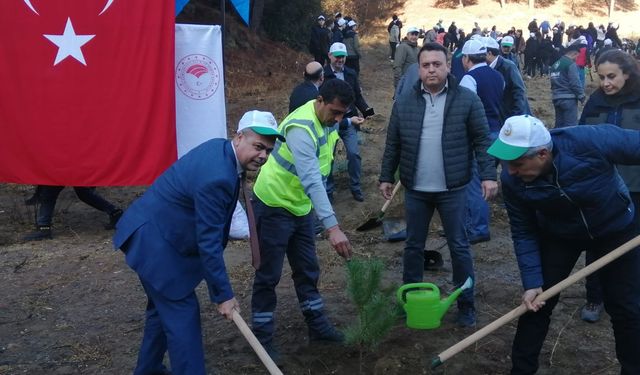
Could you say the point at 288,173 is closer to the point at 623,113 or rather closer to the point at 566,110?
the point at 623,113

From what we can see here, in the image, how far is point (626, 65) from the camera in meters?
3.99

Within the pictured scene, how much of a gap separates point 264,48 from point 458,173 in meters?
16.8

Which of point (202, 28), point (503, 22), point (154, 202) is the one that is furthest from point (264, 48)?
point (503, 22)

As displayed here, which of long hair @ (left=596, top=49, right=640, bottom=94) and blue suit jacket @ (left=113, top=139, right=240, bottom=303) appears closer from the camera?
blue suit jacket @ (left=113, top=139, right=240, bottom=303)

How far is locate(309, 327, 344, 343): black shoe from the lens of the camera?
162 inches

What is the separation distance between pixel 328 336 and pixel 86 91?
11.8 feet

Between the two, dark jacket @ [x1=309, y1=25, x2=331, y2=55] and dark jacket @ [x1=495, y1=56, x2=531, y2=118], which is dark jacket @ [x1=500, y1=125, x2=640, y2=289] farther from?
dark jacket @ [x1=309, y1=25, x2=331, y2=55]

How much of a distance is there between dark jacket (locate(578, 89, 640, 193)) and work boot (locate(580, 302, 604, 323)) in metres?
0.85

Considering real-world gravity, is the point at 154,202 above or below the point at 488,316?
above

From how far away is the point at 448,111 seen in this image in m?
4.04

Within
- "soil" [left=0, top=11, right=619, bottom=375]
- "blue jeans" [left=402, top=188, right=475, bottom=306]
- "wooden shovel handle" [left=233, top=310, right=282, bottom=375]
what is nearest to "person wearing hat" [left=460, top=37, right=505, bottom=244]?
"soil" [left=0, top=11, right=619, bottom=375]

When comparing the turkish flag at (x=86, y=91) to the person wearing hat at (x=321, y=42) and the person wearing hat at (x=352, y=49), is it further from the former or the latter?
the person wearing hat at (x=321, y=42)

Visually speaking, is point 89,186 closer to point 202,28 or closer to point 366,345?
point 202,28

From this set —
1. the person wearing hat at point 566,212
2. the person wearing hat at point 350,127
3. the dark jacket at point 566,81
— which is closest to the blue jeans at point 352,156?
the person wearing hat at point 350,127
